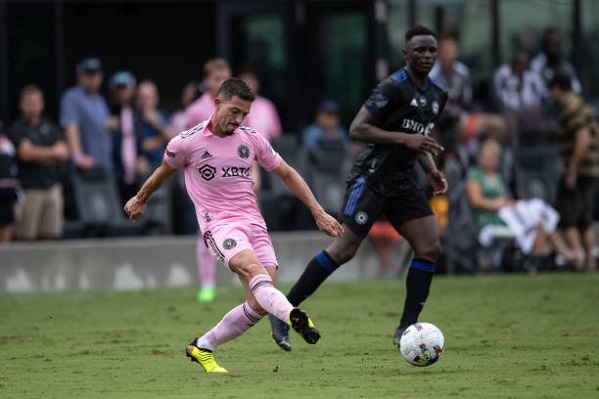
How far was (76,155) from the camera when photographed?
61.1ft

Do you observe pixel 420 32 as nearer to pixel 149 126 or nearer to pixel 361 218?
pixel 361 218

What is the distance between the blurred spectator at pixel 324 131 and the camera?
20203 millimetres

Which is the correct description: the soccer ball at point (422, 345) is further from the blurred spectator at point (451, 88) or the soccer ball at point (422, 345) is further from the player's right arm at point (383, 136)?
the blurred spectator at point (451, 88)

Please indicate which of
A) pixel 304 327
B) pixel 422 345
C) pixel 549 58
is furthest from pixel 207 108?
pixel 549 58

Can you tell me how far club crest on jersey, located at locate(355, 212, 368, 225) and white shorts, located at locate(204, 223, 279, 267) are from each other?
1452 mm

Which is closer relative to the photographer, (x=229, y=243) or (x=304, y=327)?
(x=304, y=327)

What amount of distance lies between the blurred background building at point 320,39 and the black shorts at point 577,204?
1981 mm

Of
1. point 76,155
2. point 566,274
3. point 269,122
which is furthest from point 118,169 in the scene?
point 566,274

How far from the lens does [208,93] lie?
15.2 meters

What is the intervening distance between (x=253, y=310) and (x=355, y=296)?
6972 millimetres

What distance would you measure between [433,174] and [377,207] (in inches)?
19.7

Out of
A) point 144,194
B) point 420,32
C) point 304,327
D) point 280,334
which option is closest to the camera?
point 304,327

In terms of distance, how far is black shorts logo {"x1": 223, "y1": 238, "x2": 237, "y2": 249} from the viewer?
9.56 metres

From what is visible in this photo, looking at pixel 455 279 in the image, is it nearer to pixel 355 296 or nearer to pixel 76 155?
pixel 355 296
